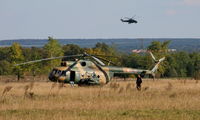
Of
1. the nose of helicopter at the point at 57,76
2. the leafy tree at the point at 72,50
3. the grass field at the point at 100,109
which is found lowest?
the grass field at the point at 100,109

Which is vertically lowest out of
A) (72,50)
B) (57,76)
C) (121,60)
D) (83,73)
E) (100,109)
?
(100,109)

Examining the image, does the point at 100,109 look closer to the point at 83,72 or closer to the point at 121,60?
the point at 83,72

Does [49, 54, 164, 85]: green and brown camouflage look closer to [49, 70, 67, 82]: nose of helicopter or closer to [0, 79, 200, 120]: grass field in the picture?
[49, 70, 67, 82]: nose of helicopter

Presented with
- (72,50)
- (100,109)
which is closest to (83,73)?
(100,109)

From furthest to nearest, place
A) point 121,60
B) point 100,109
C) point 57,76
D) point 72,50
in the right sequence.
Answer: point 72,50, point 121,60, point 57,76, point 100,109

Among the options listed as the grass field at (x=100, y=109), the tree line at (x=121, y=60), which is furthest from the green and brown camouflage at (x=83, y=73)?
the tree line at (x=121, y=60)

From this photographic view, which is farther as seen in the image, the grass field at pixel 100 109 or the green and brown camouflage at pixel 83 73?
the green and brown camouflage at pixel 83 73

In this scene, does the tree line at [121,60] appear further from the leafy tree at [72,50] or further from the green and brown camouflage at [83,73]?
the green and brown camouflage at [83,73]

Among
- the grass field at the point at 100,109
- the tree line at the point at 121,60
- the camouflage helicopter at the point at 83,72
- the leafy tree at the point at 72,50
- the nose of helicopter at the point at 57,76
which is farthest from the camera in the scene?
the leafy tree at the point at 72,50

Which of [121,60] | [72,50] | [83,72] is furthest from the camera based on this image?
[72,50]

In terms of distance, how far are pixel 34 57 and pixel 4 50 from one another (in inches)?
952

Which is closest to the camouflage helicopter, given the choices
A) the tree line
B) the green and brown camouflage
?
the green and brown camouflage

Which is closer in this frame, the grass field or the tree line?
the grass field

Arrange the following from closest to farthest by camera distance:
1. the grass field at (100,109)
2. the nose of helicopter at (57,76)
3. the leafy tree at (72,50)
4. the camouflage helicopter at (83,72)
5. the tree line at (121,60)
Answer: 1. the grass field at (100,109)
2. the nose of helicopter at (57,76)
3. the camouflage helicopter at (83,72)
4. the tree line at (121,60)
5. the leafy tree at (72,50)
